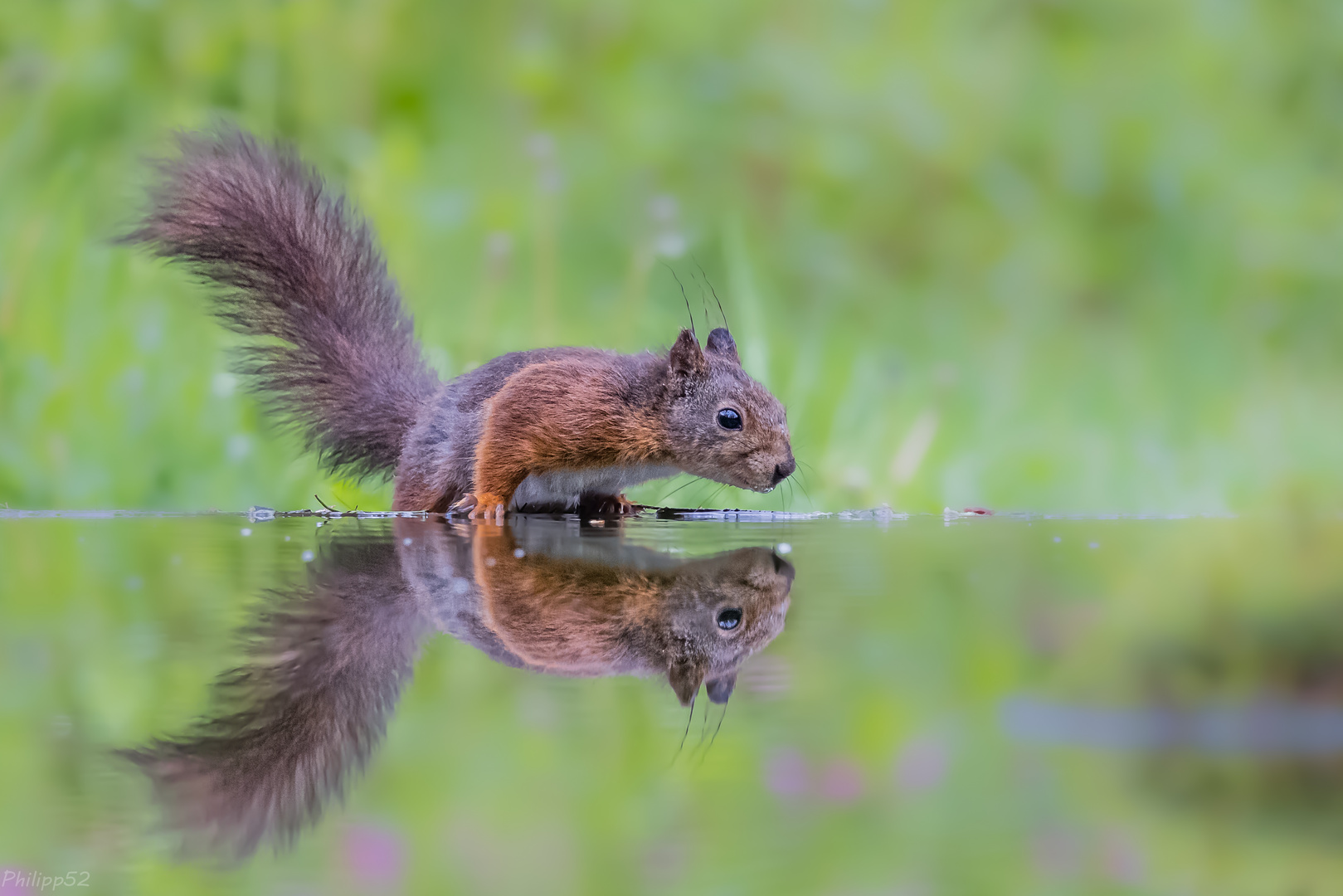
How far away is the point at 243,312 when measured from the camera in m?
2.10

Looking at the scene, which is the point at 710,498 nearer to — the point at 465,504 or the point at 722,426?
the point at 722,426

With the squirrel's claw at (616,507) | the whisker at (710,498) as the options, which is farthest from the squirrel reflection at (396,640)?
the whisker at (710,498)

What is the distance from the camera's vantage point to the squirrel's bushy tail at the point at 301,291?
203 cm

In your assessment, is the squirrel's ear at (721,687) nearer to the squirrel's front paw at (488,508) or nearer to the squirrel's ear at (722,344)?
the squirrel's front paw at (488,508)

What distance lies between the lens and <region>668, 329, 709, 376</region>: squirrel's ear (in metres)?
2.02

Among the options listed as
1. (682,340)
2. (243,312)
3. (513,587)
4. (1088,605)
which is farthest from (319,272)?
(1088,605)

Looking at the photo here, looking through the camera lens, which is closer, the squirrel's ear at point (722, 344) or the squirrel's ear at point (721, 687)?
the squirrel's ear at point (721, 687)

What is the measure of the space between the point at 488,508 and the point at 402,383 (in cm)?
40

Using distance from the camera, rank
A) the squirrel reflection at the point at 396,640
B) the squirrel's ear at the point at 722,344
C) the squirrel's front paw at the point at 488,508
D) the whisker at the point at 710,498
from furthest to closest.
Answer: the whisker at the point at 710,498
the squirrel's ear at the point at 722,344
the squirrel's front paw at the point at 488,508
the squirrel reflection at the point at 396,640

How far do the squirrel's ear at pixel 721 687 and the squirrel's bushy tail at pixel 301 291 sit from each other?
4.70ft

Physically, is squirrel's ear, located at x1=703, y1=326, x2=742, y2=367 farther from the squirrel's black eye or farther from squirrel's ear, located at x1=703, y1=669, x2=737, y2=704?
squirrel's ear, located at x1=703, y1=669, x2=737, y2=704

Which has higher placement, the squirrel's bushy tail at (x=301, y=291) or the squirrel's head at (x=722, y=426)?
the squirrel's bushy tail at (x=301, y=291)

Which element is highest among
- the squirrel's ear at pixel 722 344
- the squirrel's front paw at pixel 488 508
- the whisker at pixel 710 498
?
the squirrel's ear at pixel 722 344

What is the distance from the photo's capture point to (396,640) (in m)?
0.95
